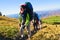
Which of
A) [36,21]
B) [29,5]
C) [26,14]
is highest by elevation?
[29,5]

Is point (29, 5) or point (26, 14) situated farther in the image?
point (26, 14)

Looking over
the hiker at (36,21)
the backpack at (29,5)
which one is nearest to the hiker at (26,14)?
the backpack at (29,5)

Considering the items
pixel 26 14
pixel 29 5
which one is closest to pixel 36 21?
pixel 26 14

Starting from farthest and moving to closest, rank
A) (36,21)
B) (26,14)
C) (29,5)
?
(36,21) < (26,14) < (29,5)

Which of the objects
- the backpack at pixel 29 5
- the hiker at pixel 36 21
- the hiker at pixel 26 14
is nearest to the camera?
the backpack at pixel 29 5

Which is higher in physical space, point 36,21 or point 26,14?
point 26,14

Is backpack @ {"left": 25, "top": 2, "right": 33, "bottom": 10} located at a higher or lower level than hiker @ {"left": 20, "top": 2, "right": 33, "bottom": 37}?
higher

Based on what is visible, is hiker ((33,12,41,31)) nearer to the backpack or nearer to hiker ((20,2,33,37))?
hiker ((20,2,33,37))

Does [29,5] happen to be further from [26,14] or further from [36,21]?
[36,21]

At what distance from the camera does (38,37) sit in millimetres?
16984

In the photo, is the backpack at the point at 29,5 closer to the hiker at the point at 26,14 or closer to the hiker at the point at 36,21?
the hiker at the point at 26,14

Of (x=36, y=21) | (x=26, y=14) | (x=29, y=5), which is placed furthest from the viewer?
(x=36, y=21)

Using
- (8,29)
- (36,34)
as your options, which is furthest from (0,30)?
(36,34)

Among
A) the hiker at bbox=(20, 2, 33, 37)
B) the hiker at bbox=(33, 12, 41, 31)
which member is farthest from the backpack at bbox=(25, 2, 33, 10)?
the hiker at bbox=(33, 12, 41, 31)
